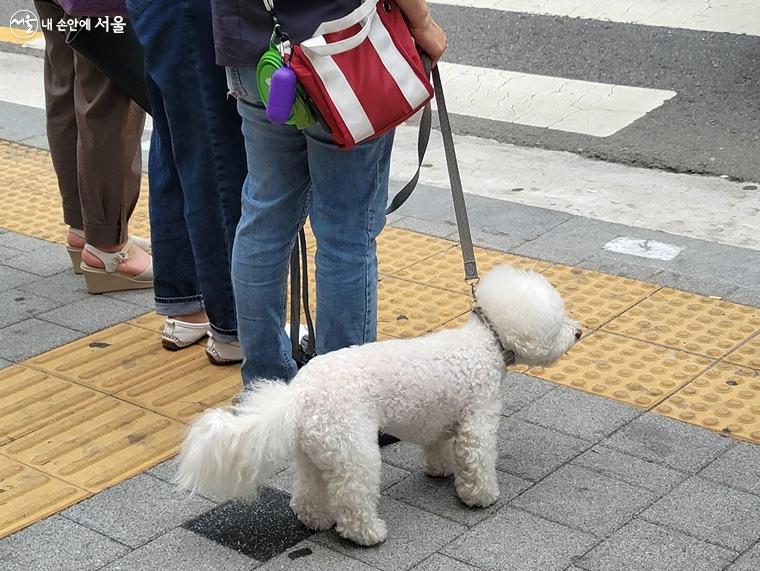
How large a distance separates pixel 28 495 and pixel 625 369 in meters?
1.86

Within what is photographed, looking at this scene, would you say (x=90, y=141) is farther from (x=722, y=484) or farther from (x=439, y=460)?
(x=722, y=484)

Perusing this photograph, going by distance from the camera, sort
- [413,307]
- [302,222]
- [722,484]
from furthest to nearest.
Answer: [413,307]
[302,222]
[722,484]

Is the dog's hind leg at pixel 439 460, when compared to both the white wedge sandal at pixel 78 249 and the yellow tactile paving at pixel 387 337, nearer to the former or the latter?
the yellow tactile paving at pixel 387 337

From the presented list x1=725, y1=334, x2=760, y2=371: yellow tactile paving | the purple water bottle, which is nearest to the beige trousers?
the purple water bottle

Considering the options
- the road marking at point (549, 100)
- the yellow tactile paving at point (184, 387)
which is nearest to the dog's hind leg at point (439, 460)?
the yellow tactile paving at point (184, 387)

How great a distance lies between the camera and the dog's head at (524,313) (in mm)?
3020

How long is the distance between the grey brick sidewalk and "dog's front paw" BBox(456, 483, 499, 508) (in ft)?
0.11

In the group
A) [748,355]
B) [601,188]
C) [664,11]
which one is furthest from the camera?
[664,11]

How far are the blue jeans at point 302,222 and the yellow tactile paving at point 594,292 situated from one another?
1.19 meters

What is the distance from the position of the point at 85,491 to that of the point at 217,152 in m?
1.07

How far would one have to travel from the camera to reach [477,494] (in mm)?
3062

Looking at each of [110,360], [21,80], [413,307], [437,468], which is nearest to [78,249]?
[110,360]

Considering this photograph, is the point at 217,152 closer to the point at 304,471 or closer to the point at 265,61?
the point at 265,61

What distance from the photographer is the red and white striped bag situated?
287 centimetres
